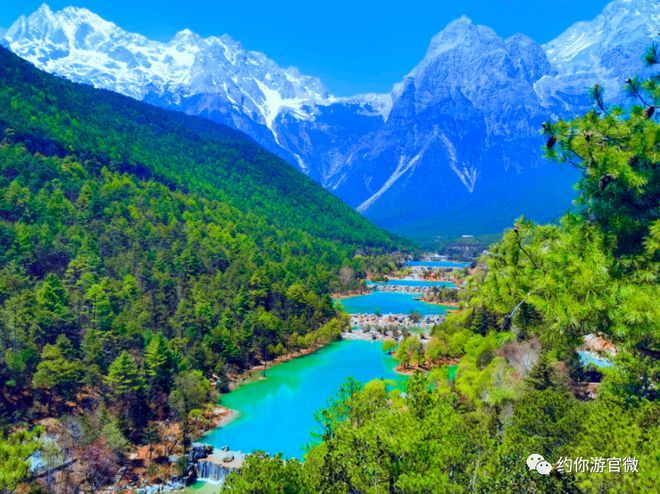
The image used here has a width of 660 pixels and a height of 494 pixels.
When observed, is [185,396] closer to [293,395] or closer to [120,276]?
[293,395]

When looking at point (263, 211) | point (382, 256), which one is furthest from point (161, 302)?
point (382, 256)

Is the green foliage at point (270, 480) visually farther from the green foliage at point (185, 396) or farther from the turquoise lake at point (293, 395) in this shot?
the green foliage at point (185, 396)

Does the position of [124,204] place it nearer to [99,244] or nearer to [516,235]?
[99,244]

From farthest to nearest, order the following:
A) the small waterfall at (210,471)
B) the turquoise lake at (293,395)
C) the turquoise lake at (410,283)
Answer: the turquoise lake at (410,283)
the turquoise lake at (293,395)
the small waterfall at (210,471)
